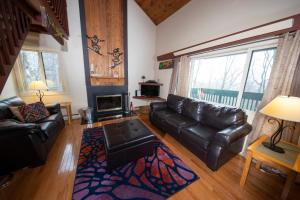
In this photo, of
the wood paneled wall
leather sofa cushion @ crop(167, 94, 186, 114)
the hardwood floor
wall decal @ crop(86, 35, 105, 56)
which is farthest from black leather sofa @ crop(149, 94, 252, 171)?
wall decal @ crop(86, 35, 105, 56)

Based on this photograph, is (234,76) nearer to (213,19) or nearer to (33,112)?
(213,19)

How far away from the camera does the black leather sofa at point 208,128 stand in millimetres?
1701

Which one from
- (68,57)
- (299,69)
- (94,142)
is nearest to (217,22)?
(299,69)

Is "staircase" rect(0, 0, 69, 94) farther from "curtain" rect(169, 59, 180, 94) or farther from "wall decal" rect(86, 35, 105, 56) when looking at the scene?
"curtain" rect(169, 59, 180, 94)

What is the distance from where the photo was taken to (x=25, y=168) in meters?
1.73

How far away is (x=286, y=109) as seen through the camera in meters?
1.24

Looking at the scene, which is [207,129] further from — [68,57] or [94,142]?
[68,57]

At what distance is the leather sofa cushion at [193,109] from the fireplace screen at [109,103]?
233 cm

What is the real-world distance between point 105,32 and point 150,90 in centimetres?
239

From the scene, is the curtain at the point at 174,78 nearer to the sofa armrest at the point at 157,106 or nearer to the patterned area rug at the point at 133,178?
the sofa armrest at the point at 157,106

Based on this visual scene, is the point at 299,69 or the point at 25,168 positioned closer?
the point at 299,69

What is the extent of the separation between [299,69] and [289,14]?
31.6 inches

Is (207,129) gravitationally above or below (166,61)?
below

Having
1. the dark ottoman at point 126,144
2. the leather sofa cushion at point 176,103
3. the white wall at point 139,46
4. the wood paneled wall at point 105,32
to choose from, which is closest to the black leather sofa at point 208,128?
the leather sofa cushion at point 176,103
